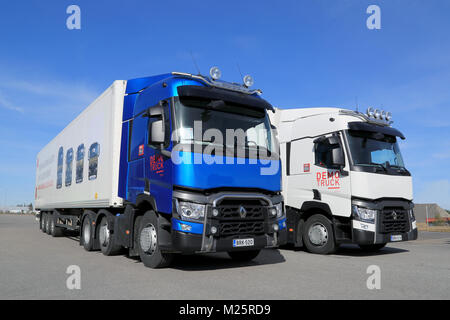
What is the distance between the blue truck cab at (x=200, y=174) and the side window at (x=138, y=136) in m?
Answer: 0.02

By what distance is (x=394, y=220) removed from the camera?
339 inches

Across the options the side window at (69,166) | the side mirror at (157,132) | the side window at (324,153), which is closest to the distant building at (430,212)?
the side window at (324,153)

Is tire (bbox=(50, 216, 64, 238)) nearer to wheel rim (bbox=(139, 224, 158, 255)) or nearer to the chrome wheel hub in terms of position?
the chrome wheel hub

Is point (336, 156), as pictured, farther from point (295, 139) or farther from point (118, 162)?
point (118, 162)

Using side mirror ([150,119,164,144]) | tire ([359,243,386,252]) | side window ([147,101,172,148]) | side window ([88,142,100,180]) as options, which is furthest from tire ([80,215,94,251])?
tire ([359,243,386,252])

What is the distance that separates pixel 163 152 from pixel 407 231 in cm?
614

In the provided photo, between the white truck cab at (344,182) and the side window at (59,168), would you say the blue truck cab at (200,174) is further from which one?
the side window at (59,168)

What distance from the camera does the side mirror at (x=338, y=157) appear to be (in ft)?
27.9

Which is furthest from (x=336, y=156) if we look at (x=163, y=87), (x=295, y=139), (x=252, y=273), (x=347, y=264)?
(x=163, y=87)

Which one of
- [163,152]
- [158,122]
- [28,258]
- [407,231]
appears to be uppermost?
[158,122]

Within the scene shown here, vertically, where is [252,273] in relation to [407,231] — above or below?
below

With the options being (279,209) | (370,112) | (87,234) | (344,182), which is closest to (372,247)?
(344,182)

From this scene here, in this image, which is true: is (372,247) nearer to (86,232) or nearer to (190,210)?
(190,210)

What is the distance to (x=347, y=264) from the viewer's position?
7352 mm
